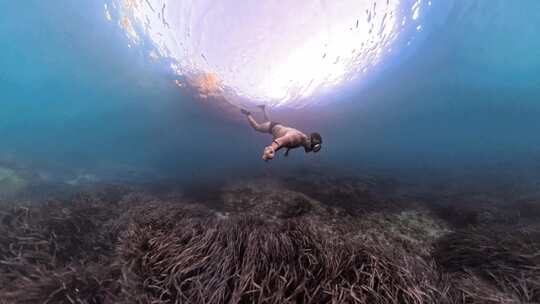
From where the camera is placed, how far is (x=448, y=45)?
24.4 meters

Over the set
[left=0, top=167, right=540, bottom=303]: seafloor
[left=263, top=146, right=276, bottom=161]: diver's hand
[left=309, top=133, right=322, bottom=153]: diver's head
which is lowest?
[left=0, top=167, right=540, bottom=303]: seafloor

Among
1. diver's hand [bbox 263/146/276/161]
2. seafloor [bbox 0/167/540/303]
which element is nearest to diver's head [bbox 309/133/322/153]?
seafloor [bbox 0/167/540/303]

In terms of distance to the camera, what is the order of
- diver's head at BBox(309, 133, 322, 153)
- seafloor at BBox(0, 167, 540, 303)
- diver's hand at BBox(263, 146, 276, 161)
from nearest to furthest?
seafloor at BBox(0, 167, 540, 303) → diver's hand at BBox(263, 146, 276, 161) → diver's head at BBox(309, 133, 322, 153)

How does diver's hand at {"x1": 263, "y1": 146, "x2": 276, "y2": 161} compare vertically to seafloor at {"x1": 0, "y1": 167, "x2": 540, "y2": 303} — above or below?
above

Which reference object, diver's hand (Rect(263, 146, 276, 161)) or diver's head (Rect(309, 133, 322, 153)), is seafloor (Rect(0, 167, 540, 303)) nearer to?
diver's hand (Rect(263, 146, 276, 161))

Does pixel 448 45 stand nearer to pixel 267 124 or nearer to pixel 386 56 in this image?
pixel 386 56

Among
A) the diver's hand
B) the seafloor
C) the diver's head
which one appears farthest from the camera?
the diver's head

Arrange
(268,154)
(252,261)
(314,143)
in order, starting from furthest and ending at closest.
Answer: (314,143), (268,154), (252,261)

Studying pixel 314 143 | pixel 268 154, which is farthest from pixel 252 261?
pixel 314 143

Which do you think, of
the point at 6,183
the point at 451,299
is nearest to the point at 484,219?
the point at 451,299

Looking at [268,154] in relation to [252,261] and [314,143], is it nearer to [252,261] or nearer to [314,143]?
[252,261]

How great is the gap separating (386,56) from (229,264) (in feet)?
78.4

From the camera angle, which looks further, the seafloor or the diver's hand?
the diver's hand

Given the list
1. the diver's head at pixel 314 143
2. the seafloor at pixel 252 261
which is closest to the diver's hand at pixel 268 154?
the seafloor at pixel 252 261
